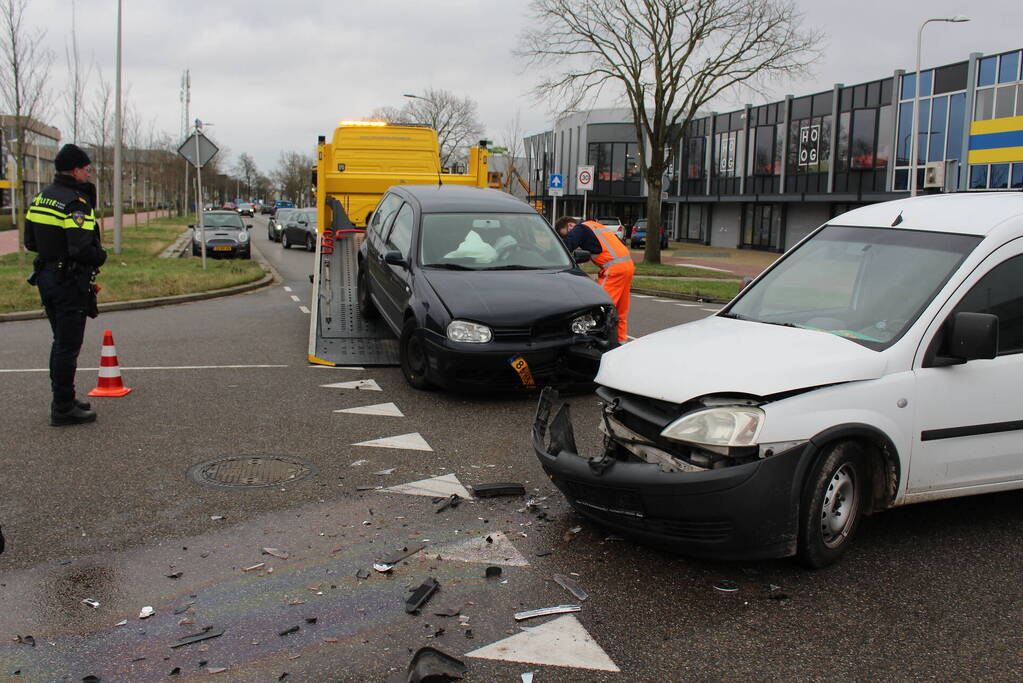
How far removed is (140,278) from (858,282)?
1692 cm

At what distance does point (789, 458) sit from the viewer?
3.87 metres

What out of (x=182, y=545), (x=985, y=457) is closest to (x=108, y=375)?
(x=182, y=545)

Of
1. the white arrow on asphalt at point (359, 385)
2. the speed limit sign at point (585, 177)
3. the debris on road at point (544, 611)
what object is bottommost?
the debris on road at point (544, 611)

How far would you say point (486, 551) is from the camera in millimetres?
4438

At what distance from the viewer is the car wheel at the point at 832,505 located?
398 cm

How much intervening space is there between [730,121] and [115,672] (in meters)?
54.1

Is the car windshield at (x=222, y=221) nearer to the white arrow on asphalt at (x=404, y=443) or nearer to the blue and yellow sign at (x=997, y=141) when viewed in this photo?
the white arrow on asphalt at (x=404, y=443)

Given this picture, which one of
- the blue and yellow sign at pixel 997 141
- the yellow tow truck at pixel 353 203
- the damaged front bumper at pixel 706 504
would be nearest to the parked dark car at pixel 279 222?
the yellow tow truck at pixel 353 203

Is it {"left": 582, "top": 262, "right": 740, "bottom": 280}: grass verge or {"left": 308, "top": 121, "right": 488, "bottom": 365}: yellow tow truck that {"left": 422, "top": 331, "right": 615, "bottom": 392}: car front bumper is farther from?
{"left": 582, "top": 262, "right": 740, "bottom": 280}: grass verge

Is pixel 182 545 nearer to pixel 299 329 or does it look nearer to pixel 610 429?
pixel 610 429

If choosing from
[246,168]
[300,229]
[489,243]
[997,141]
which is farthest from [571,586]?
[246,168]

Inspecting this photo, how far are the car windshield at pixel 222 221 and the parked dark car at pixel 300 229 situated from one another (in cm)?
428

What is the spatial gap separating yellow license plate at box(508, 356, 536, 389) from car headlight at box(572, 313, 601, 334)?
0.58 meters

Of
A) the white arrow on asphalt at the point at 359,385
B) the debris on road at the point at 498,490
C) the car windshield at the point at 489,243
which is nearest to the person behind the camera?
the debris on road at the point at 498,490
